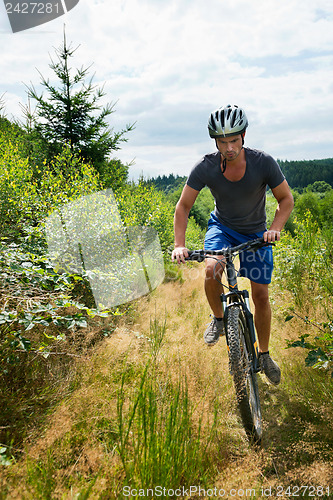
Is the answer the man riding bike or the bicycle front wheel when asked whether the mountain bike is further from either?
the man riding bike

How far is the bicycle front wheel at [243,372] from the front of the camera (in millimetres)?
2539

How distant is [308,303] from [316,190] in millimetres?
95432

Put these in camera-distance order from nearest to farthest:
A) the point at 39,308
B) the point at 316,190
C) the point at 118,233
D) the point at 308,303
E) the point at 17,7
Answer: the point at 39,308 → the point at 308,303 → the point at 118,233 → the point at 17,7 → the point at 316,190

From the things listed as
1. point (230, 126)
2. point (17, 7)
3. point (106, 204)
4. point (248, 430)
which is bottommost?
point (248, 430)

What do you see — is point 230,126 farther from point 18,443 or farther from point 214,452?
point 18,443

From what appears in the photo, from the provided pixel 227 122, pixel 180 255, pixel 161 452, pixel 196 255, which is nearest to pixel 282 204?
pixel 227 122

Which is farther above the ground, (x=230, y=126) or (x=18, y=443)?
(x=230, y=126)

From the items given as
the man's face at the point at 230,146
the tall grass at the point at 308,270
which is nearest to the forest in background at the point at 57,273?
the tall grass at the point at 308,270

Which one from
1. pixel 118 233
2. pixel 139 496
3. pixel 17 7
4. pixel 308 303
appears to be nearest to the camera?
pixel 139 496

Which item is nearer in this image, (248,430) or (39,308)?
(39,308)

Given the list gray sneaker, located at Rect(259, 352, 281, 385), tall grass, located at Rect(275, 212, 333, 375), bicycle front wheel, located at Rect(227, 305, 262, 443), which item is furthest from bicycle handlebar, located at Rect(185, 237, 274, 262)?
tall grass, located at Rect(275, 212, 333, 375)

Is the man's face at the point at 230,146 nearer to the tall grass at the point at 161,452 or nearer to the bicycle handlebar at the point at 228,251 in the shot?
the bicycle handlebar at the point at 228,251

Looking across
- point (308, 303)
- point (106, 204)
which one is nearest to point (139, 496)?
point (308, 303)

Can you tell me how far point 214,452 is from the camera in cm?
238
